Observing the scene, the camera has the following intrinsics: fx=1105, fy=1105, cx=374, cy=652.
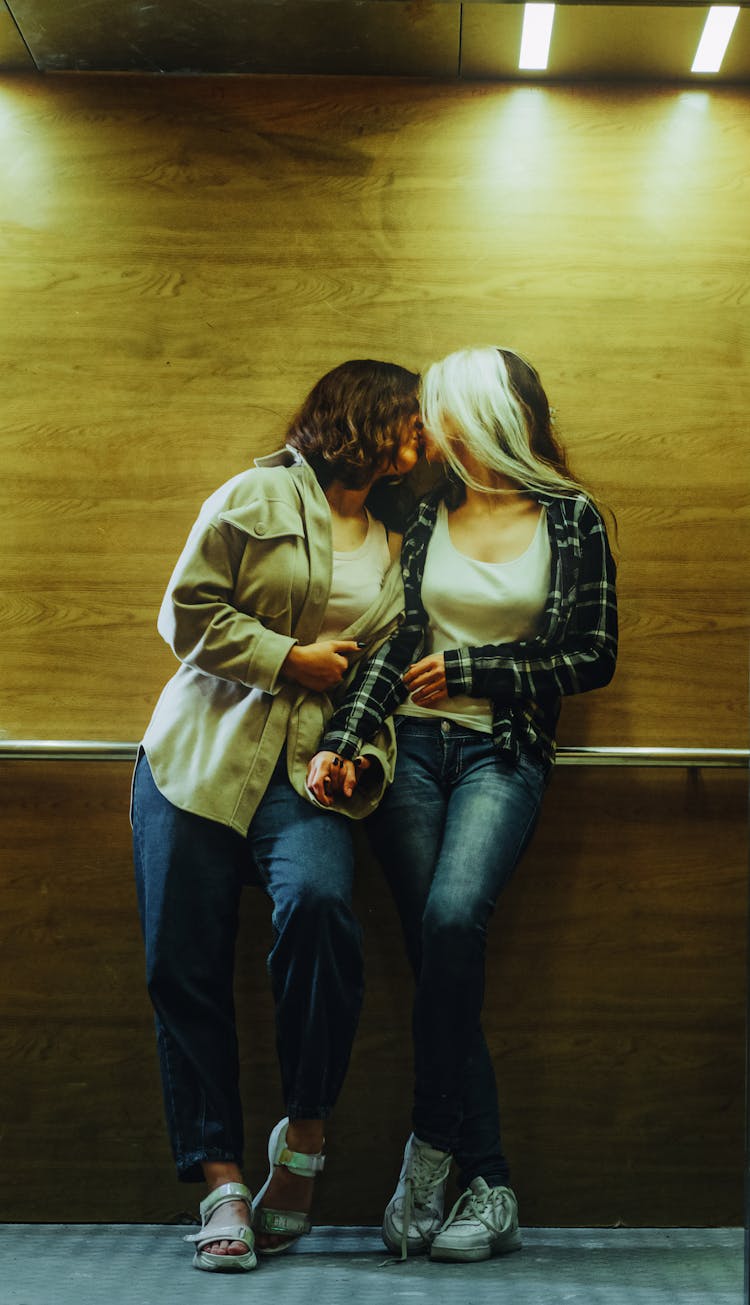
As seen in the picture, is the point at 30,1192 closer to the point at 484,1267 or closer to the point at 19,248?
the point at 484,1267

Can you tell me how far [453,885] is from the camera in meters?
2.15

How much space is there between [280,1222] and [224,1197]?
0.12 metres

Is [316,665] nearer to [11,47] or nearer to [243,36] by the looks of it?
[243,36]

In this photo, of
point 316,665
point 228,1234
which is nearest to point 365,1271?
point 228,1234

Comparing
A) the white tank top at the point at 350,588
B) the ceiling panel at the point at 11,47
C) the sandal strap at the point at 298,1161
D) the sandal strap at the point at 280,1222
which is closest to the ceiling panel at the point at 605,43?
the ceiling panel at the point at 11,47

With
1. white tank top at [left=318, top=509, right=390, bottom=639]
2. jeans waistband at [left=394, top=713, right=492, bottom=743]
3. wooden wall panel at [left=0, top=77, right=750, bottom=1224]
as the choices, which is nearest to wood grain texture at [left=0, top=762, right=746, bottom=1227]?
wooden wall panel at [left=0, top=77, right=750, bottom=1224]

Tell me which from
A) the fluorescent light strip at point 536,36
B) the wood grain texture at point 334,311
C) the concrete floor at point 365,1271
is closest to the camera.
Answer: the concrete floor at point 365,1271

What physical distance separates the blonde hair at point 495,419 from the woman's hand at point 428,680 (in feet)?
1.32

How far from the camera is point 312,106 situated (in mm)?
2508

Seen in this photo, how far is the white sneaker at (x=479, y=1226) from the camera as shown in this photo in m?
2.12

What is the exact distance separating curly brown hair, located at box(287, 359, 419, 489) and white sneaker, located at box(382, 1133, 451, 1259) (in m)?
1.36

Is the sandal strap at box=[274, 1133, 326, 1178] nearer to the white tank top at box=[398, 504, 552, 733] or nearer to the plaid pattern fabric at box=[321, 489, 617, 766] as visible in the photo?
the plaid pattern fabric at box=[321, 489, 617, 766]

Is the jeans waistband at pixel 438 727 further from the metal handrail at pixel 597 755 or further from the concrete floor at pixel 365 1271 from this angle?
the concrete floor at pixel 365 1271

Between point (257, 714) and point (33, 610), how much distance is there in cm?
60
